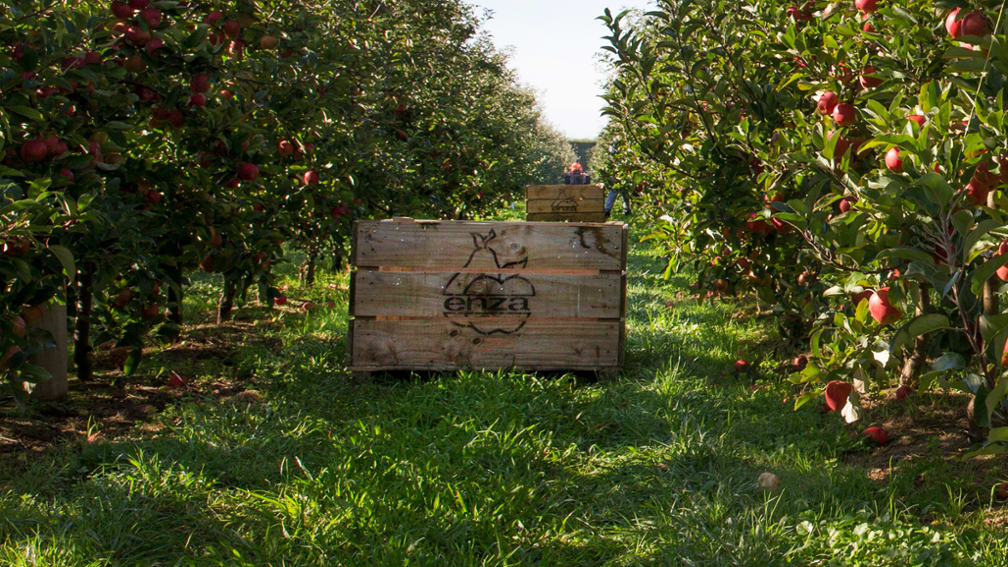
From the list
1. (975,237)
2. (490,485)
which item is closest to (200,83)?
(490,485)

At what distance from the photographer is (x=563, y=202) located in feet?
27.3

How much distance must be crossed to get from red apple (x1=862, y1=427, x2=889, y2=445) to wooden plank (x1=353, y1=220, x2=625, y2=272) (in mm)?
1497

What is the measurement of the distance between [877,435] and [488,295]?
1931 millimetres

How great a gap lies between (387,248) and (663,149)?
1.55 metres

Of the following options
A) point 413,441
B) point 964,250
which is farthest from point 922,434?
point 413,441

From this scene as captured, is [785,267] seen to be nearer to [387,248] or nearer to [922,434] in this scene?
[922,434]

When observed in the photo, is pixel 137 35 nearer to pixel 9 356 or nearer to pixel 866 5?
pixel 9 356

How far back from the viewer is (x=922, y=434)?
334 centimetres

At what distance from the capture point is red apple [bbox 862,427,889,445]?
326cm

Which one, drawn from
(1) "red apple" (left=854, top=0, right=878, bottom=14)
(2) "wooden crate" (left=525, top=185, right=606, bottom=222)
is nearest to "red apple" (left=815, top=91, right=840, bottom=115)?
(1) "red apple" (left=854, top=0, right=878, bottom=14)

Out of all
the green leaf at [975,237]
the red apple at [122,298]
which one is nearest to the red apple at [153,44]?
the red apple at [122,298]

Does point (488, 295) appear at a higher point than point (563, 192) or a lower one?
lower

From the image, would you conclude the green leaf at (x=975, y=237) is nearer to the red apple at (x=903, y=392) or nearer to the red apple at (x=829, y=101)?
the red apple at (x=829, y=101)

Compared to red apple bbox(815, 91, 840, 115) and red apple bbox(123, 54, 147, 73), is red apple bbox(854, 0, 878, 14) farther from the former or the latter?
red apple bbox(123, 54, 147, 73)
